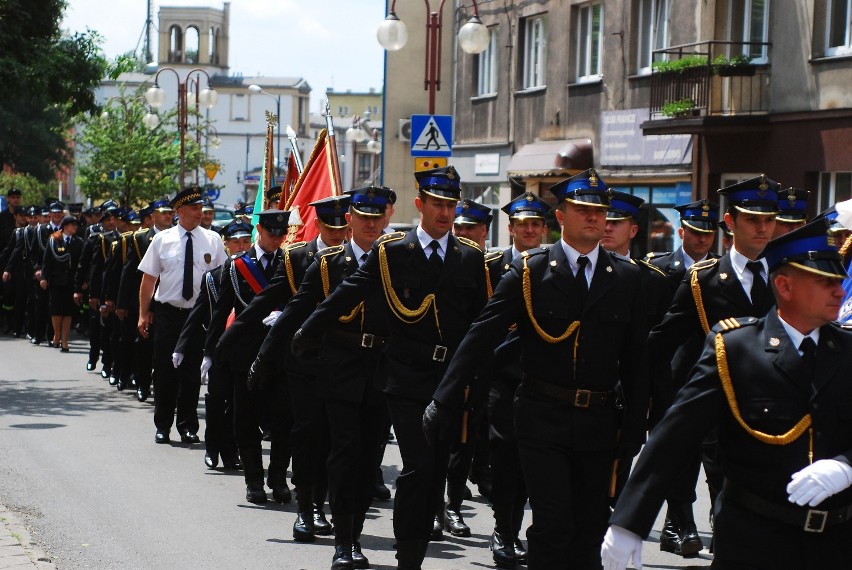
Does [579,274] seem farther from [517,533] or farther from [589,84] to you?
[589,84]

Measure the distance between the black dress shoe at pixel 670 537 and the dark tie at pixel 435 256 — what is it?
228cm

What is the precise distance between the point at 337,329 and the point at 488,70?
25900mm

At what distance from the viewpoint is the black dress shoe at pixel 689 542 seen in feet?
28.2

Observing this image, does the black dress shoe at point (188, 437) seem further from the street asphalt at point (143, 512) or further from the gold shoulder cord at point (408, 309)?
the gold shoulder cord at point (408, 309)

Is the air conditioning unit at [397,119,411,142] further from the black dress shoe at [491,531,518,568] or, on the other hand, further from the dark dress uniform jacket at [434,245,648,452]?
the dark dress uniform jacket at [434,245,648,452]

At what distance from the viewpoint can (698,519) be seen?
9766 mm

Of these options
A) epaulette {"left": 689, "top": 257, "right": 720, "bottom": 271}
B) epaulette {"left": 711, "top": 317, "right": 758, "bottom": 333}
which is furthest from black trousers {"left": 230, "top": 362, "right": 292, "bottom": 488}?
epaulette {"left": 711, "top": 317, "right": 758, "bottom": 333}

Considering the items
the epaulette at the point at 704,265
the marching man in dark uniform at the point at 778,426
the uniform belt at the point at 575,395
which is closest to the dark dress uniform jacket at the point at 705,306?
the epaulette at the point at 704,265

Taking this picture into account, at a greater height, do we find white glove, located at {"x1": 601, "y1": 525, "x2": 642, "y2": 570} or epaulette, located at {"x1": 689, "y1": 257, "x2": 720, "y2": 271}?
epaulette, located at {"x1": 689, "y1": 257, "x2": 720, "y2": 271}

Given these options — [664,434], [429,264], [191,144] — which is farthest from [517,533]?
[191,144]

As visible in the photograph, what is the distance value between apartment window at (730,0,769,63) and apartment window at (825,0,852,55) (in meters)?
1.34

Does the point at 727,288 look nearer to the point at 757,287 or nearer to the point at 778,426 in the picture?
the point at 757,287

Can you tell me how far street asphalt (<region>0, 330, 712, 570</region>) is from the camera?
326 inches

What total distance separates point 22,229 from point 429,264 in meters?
18.4
